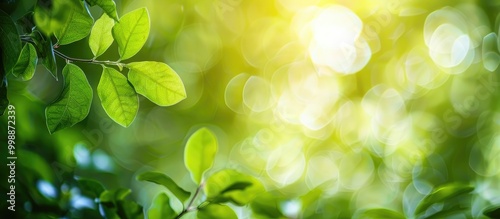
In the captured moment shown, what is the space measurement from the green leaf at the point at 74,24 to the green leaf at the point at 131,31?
0.04ft

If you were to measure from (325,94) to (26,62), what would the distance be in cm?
50

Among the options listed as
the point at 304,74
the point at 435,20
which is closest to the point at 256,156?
the point at 304,74

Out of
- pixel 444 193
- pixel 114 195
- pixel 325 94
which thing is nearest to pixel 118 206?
pixel 114 195

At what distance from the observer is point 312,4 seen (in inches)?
28.0

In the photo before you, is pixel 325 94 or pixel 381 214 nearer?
pixel 381 214

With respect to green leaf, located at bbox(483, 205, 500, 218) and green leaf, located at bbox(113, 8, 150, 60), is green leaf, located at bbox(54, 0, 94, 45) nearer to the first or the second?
green leaf, located at bbox(113, 8, 150, 60)

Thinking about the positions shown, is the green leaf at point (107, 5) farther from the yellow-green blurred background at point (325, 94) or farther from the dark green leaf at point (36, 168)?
the yellow-green blurred background at point (325, 94)

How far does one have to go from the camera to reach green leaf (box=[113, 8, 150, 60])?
201 millimetres

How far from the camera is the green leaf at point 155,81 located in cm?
20

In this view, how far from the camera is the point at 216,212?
202 mm

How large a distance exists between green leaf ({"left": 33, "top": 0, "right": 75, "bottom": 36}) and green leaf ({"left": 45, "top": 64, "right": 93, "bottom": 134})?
0.05ft

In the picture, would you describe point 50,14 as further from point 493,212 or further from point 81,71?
point 493,212

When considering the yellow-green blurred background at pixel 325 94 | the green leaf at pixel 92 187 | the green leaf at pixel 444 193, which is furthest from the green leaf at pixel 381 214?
the yellow-green blurred background at pixel 325 94

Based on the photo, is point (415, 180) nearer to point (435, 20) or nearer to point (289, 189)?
point (289, 189)
